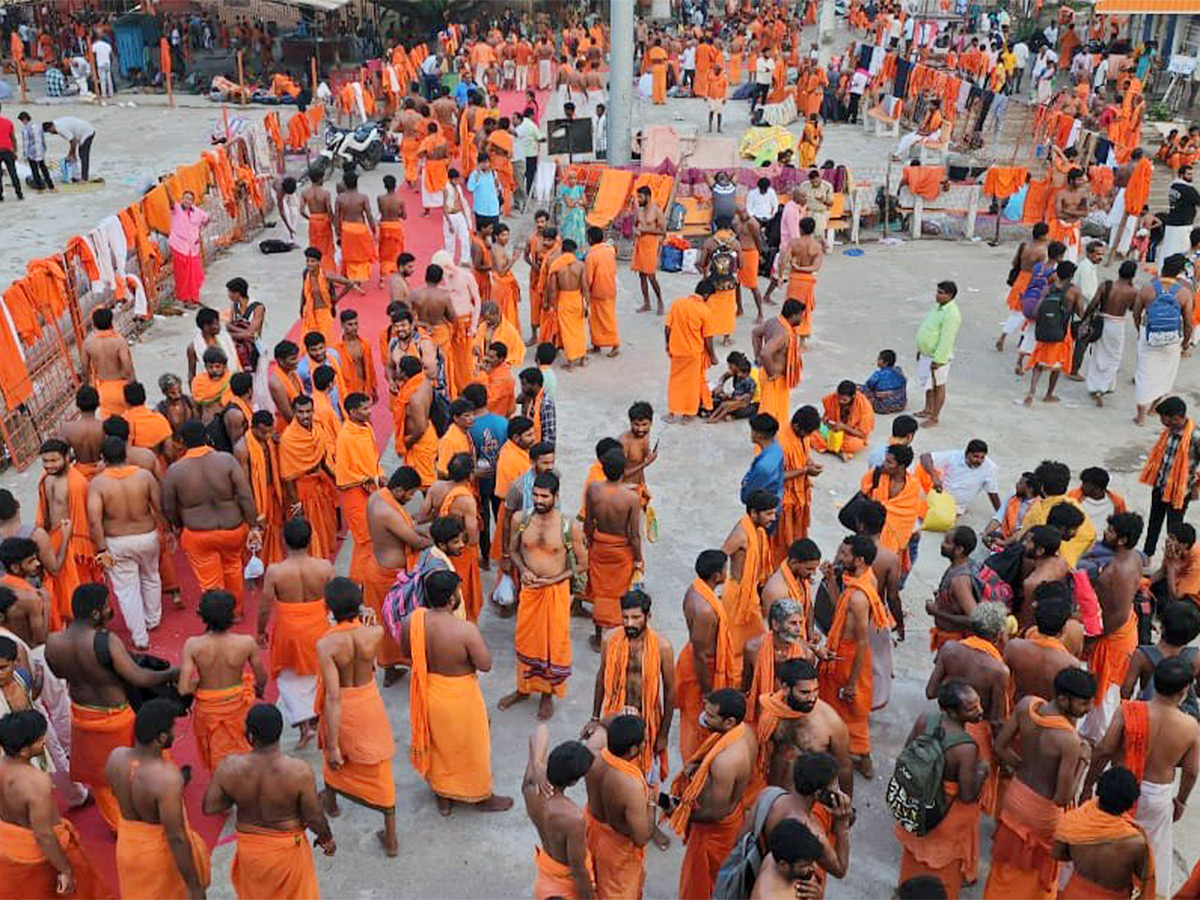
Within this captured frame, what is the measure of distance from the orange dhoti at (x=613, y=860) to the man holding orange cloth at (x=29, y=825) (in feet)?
7.04

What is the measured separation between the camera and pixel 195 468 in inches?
270

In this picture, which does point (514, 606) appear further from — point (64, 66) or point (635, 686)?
point (64, 66)

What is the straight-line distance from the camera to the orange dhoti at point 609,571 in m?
6.92

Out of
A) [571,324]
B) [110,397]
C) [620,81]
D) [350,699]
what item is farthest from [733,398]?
[620,81]

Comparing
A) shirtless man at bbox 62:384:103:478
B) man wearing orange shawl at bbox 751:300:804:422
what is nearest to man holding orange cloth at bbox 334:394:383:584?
shirtless man at bbox 62:384:103:478

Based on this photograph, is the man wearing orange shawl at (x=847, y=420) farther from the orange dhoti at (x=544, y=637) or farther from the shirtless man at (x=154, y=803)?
the shirtless man at (x=154, y=803)

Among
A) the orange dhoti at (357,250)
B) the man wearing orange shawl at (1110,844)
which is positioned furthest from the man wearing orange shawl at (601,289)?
the man wearing orange shawl at (1110,844)

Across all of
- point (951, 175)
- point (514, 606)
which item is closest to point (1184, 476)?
point (514, 606)

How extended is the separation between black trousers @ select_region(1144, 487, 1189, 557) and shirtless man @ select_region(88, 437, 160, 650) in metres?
6.92

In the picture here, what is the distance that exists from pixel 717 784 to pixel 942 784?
1033mm

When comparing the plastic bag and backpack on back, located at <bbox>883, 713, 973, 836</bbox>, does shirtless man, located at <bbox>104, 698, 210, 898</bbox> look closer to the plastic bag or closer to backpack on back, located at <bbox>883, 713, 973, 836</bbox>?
backpack on back, located at <bbox>883, 713, 973, 836</bbox>

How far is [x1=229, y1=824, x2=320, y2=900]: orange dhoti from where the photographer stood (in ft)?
15.1

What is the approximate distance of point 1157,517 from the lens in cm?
818

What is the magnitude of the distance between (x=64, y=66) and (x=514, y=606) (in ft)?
82.2
